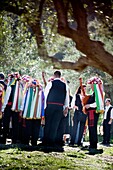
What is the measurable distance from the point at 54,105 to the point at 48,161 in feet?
11.1

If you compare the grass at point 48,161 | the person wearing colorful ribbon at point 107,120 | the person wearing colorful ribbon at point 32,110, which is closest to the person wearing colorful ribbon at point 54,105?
the person wearing colorful ribbon at point 32,110

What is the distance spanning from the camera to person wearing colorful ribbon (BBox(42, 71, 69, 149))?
43.0ft

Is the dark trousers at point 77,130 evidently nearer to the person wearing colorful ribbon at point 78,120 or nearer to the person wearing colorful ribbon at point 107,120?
the person wearing colorful ribbon at point 78,120

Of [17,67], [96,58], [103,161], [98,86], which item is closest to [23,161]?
[103,161]

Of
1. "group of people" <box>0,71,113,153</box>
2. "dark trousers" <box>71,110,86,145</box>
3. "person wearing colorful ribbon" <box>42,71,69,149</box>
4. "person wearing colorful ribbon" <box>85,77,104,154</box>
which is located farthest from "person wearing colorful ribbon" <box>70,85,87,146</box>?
"person wearing colorful ribbon" <box>42,71,69,149</box>

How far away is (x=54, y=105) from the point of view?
13.1 metres

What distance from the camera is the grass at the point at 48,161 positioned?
29.9 ft

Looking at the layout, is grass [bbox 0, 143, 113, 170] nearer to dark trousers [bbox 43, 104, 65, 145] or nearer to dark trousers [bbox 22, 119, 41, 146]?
dark trousers [bbox 43, 104, 65, 145]

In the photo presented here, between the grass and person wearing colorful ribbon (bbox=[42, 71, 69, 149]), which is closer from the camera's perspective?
the grass

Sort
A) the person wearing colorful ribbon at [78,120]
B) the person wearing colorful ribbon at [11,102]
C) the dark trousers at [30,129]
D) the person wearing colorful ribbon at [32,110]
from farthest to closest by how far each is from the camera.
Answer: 1. the person wearing colorful ribbon at [78,120]
2. the person wearing colorful ribbon at [11,102]
3. the dark trousers at [30,129]
4. the person wearing colorful ribbon at [32,110]

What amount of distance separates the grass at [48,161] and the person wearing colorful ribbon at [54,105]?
4.37 ft

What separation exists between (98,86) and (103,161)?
345 cm

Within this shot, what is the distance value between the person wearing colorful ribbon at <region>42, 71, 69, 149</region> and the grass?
1.33 metres

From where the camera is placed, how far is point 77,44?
8547 mm
